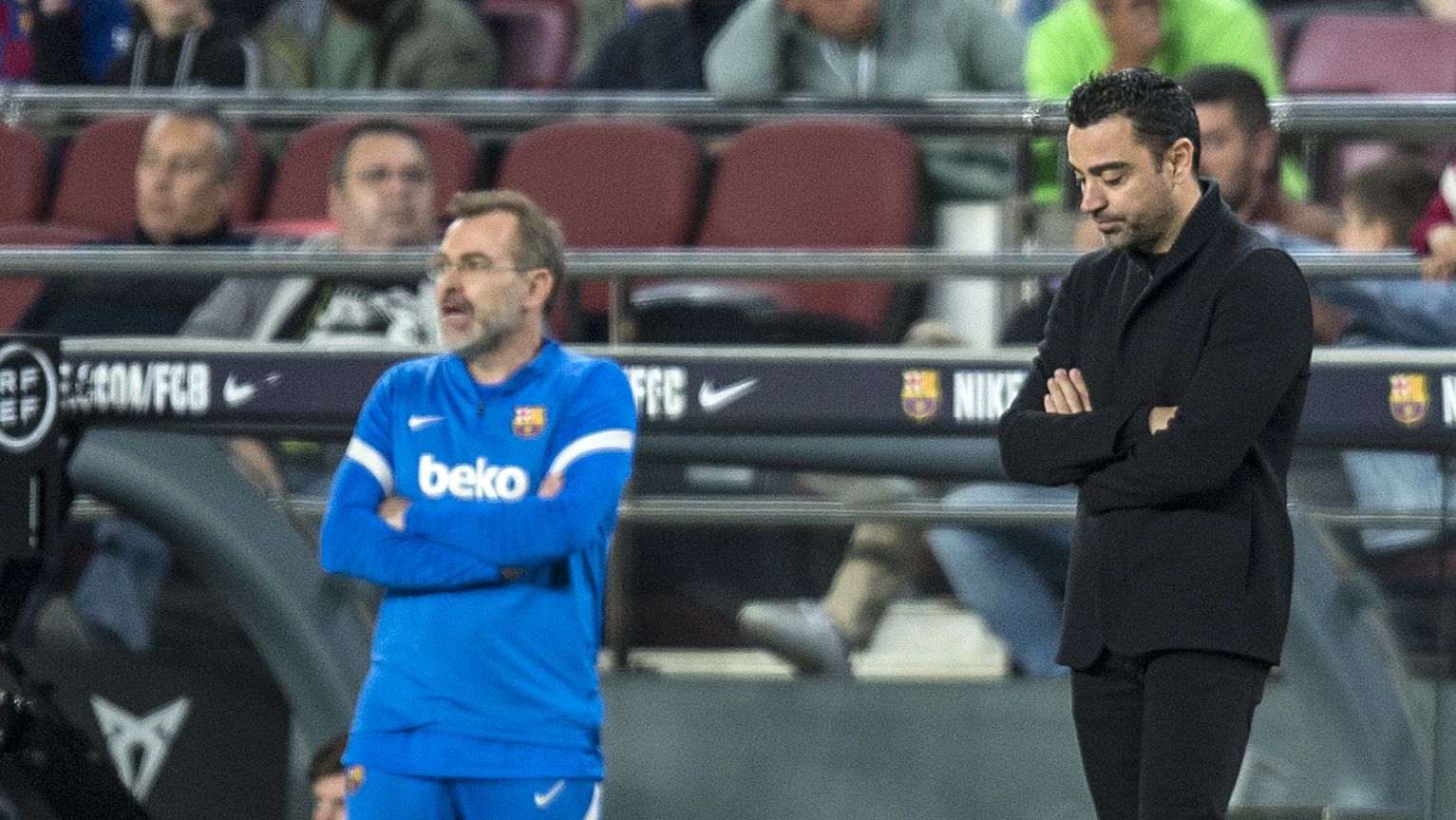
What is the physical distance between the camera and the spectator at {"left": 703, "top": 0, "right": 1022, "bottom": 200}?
5902mm

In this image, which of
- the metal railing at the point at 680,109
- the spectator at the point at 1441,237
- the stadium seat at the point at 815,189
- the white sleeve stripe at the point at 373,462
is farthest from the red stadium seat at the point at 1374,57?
the white sleeve stripe at the point at 373,462

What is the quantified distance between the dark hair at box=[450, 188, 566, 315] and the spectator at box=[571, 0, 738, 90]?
2.78m

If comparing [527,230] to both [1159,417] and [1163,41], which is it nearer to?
[1159,417]

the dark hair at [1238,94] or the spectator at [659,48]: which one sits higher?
the spectator at [659,48]

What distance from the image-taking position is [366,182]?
5227 millimetres

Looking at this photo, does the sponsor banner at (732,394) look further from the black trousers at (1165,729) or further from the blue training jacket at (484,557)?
the black trousers at (1165,729)

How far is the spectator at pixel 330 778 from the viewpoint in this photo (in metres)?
4.39

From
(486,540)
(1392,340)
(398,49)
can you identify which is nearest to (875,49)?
(398,49)

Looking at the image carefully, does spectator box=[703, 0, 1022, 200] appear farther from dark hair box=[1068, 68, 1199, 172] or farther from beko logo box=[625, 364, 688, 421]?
dark hair box=[1068, 68, 1199, 172]

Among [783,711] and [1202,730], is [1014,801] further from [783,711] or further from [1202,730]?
[1202,730]

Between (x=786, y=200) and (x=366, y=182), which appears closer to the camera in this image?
(x=366, y=182)

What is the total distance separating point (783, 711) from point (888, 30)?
2.32 metres

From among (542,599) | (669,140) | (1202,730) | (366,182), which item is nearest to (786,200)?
(669,140)

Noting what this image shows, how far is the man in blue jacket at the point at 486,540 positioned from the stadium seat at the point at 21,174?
120 inches
